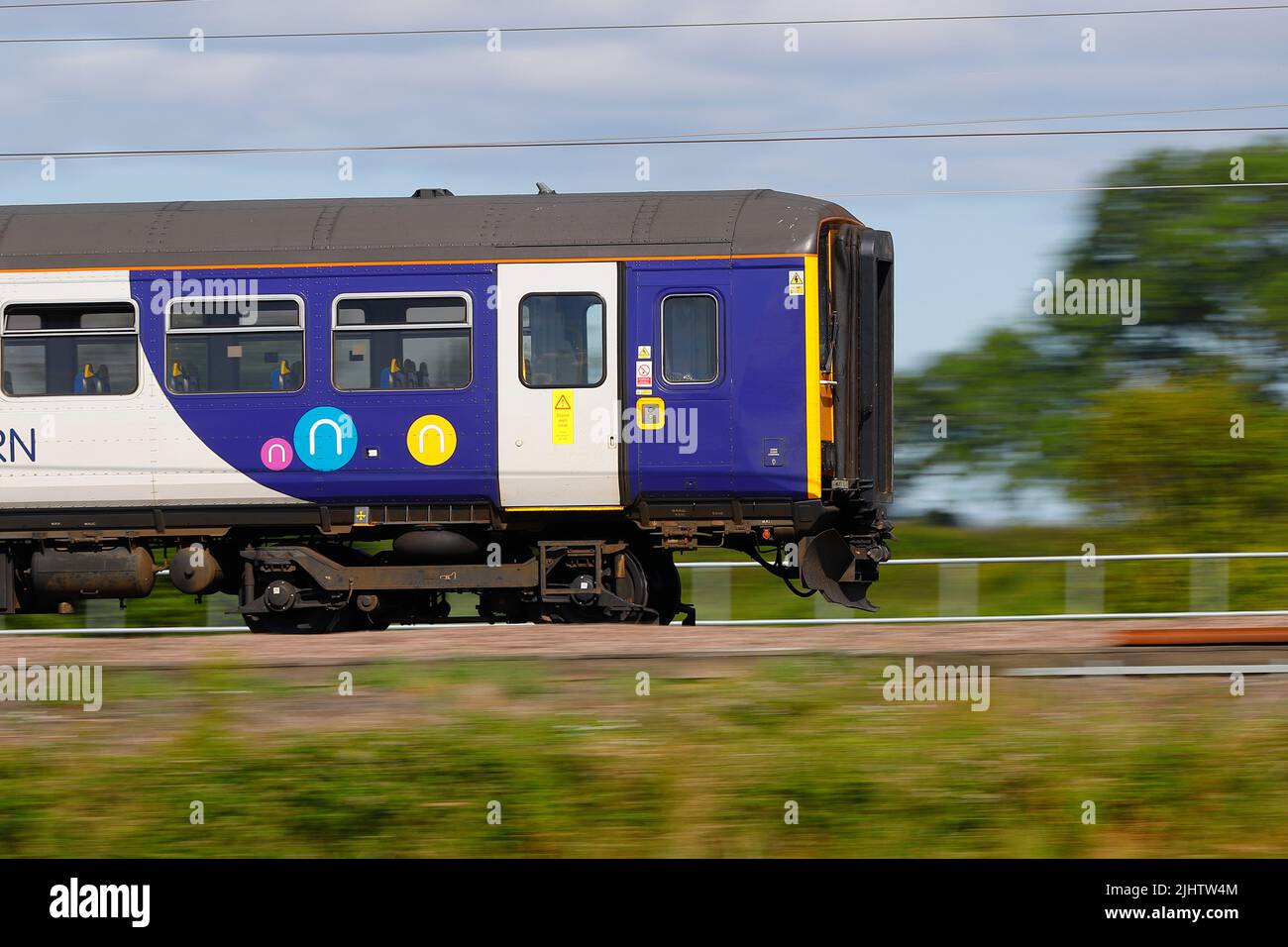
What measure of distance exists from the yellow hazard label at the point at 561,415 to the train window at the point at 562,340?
74 millimetres

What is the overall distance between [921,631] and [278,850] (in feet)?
18.7

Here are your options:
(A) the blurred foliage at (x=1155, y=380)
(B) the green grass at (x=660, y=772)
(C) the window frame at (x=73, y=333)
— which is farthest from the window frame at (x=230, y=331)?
(A) the blurred foliage at (x=1155, y=380)

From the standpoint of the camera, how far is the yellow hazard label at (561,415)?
44.5ft

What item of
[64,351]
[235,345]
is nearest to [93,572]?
[64,351]

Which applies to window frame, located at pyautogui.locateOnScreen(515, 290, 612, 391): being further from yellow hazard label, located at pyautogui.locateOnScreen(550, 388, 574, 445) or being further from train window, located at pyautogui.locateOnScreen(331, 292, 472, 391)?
train window, located at pyautogui.locateOnScreen(331, 292, 472, 391)

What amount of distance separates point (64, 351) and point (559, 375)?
4195mm

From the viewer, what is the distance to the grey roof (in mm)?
13570

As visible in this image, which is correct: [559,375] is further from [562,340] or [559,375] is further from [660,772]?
[660,772]

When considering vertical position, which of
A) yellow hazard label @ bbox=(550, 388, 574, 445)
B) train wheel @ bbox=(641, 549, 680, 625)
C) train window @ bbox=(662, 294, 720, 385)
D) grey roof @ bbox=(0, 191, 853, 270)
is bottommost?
train wheel @ bbox=(641, 549, 680, 625)

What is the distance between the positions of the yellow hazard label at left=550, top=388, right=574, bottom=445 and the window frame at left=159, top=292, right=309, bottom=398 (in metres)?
2.06

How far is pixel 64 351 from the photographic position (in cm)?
1402

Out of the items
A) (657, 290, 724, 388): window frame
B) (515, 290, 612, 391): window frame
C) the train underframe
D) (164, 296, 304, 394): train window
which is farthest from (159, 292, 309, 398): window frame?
(657, 290, 724, 388): window frame

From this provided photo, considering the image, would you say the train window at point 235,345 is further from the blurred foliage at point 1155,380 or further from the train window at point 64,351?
the blurred foliage at point 1155,380
